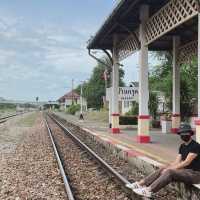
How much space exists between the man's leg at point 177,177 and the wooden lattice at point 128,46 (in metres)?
11.6

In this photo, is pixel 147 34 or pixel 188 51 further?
pixel 188 51

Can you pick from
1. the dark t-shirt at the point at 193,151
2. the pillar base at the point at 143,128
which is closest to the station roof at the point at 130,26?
the pillar base at the point at 143,128

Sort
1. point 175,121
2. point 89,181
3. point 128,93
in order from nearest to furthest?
point 89,181 → point 175,121 → point 128,93

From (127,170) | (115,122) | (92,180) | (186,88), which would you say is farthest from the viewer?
(186,88)

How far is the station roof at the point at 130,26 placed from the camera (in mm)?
17377

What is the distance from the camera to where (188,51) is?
69.3 ft

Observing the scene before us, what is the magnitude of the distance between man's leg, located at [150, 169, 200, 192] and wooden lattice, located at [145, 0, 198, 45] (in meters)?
4.99

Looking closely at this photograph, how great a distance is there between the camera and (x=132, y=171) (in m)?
12.4

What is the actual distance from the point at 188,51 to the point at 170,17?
7060 millimetres

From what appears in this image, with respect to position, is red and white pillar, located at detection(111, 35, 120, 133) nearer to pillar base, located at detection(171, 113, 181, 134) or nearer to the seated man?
pillar base, located at detection(171, 113, 181, 134)

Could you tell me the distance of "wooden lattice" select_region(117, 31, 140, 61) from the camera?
1962 centimetres

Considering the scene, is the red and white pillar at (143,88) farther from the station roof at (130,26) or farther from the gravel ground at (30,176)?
the gravel ground at (30,176)

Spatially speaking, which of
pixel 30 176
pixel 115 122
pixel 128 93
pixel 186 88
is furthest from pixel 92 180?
pixel 186 88

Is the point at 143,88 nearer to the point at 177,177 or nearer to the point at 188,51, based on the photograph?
the point at 188,51
